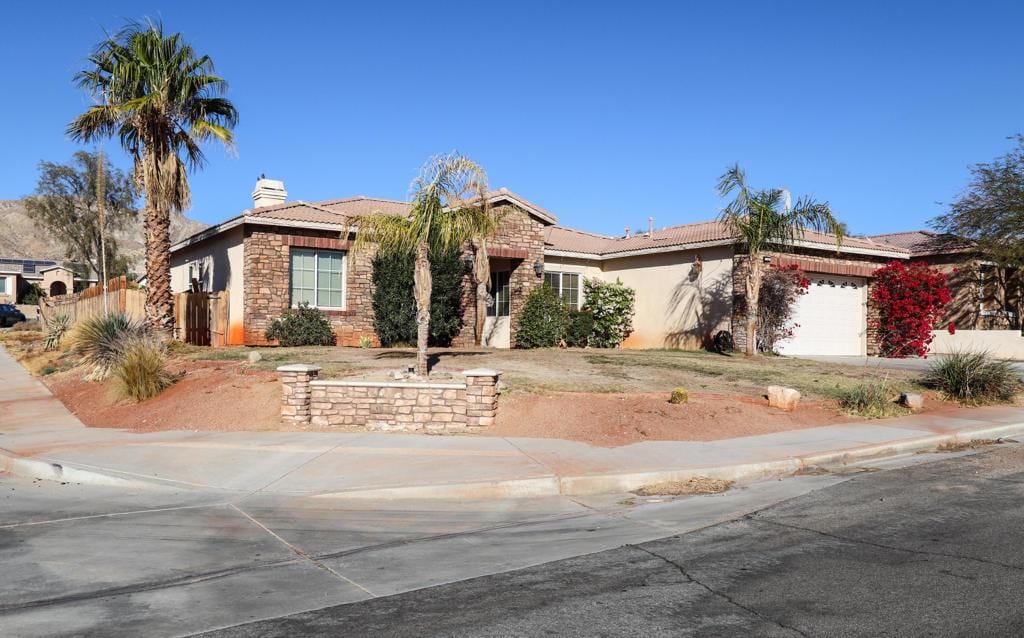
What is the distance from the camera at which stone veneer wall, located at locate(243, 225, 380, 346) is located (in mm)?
20203

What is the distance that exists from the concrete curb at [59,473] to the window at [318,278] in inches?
438

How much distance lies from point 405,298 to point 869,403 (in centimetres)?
1144

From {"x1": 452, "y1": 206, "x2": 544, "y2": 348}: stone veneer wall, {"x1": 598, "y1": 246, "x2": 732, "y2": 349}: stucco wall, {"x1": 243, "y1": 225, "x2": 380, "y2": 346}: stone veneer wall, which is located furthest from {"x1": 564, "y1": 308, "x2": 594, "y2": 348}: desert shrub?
{"x1": 243, "y1": 225, "x2": 380, "y2": 346}: stone veneer wall

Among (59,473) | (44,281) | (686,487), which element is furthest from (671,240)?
(44,281)

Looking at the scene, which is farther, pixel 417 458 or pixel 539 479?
pixel 417 458

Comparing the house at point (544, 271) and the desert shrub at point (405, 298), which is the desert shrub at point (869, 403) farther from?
the desert shrub at point (405, 298)

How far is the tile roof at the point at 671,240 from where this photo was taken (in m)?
23.3

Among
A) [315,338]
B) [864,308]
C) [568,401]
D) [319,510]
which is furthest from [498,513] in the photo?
[864,308]

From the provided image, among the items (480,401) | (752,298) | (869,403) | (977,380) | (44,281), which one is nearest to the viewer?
(480,401)

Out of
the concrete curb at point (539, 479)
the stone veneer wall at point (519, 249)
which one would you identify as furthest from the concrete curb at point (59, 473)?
the stone veneer wall at point (519, 249)

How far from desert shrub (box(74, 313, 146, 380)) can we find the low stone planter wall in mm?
6159

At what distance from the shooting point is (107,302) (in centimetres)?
2336

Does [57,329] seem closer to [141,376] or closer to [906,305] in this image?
[141,376]

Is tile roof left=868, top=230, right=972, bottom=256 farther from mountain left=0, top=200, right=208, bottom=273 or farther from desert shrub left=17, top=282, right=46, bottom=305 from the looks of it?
mountain left=0, top=200, right=208, bottom=273
